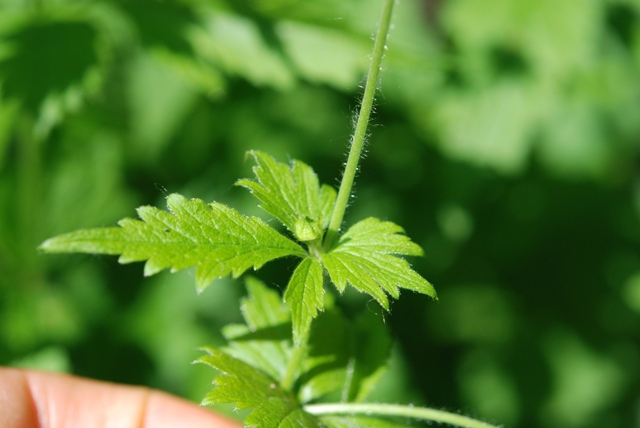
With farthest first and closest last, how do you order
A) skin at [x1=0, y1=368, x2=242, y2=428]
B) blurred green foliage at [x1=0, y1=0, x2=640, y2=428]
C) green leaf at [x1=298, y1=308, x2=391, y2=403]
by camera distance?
1. blurred green foliage at [x1=0, y1=0, x2=640, y2=428]
2. skin at [x1=0, y1=368, x2=242, y2=428]
3. green leaf at [x1=298, y1=308, x2=391, y2=403]

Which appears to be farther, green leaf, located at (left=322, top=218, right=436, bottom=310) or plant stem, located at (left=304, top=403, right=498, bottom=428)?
plant stem, located at (left=304, top=403, right=498, bottom=428)

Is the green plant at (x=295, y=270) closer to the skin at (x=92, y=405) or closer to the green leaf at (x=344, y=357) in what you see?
the green leaf at (x=344, y=357)

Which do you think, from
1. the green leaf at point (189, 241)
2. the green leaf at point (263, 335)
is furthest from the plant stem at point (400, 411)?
the green leaf at point (189, 241)

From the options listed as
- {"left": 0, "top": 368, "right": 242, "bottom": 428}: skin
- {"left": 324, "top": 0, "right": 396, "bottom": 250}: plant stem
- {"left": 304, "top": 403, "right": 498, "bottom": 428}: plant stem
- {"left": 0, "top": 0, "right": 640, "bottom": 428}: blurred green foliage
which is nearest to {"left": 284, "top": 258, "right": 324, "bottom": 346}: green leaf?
{"left": 324, "top": 0, "right": 396, "bottom": 250}: plant stem

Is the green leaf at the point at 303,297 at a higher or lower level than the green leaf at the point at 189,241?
lower

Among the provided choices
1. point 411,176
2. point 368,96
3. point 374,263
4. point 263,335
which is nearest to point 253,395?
point 263,335

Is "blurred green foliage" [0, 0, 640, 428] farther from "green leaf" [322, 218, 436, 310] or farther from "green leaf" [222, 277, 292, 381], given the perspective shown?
"green leaf" [322, 218, 436, 310]
